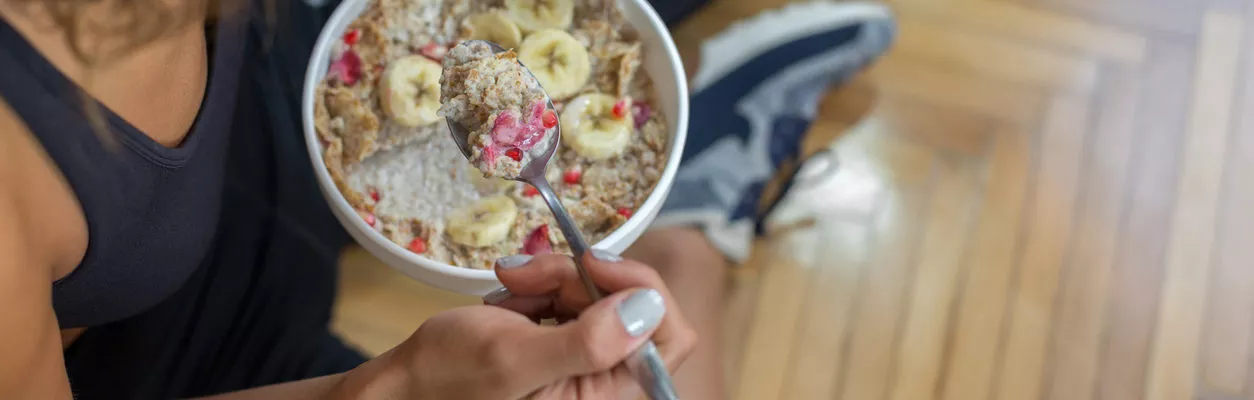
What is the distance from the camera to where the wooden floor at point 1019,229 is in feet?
3.65

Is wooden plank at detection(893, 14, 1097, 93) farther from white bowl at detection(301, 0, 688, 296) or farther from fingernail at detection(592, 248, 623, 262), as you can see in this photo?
fingernail at detection(592, 248, 623, 262)

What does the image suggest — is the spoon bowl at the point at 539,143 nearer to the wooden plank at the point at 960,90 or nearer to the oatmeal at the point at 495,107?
the oatmeal at the point at 495,107

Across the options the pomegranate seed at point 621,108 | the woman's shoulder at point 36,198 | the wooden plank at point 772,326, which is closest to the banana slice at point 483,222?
the pomegranate seed at point 621,108

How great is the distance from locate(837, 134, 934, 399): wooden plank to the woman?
0.32 m

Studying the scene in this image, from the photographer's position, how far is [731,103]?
1123 millimetres

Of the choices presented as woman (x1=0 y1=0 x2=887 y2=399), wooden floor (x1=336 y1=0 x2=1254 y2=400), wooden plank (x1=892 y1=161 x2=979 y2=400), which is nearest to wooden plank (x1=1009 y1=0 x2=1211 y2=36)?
wooden floor (x1=336 y1=0 x2=1254 y2=400)

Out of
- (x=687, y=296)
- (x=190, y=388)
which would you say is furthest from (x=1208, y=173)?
(x=190, y=388)

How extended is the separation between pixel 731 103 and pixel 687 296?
33 centimetres

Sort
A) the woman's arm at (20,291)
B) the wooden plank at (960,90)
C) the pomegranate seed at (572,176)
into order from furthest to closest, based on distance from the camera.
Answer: the wooden plank at (960,90)
the pomegranate seed at (572,176)
the woman's arm at (20,291)

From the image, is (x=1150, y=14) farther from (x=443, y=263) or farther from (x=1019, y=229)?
(x=443, y=263)

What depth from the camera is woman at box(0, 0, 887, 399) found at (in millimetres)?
482

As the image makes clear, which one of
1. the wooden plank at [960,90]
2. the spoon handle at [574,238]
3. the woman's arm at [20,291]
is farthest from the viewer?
the wooden plank at [960,90]

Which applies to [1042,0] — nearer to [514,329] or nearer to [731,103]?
[731,103]

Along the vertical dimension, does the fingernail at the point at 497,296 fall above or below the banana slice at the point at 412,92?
below
